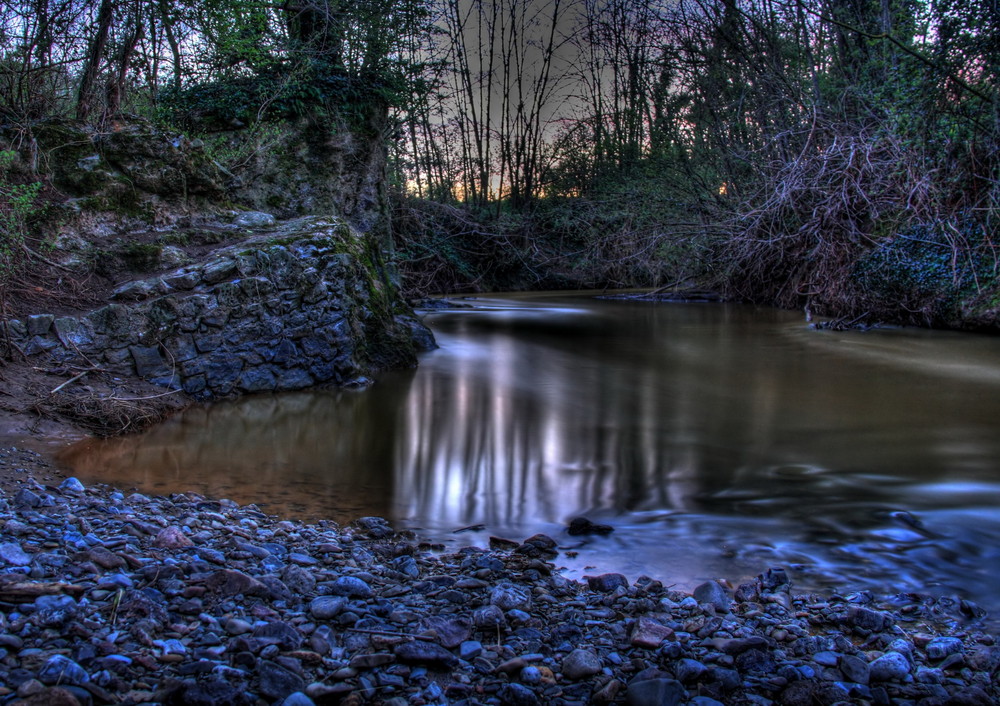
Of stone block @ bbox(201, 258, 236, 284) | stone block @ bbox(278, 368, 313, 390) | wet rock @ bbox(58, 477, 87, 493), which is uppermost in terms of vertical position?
stone block @ bbox(201, 258, 236, 284)

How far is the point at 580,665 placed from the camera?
74.3 inches

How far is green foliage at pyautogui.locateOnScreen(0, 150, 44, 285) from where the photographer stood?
5.07m

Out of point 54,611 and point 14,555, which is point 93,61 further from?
point 54,611

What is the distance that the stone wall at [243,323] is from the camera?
204 inches

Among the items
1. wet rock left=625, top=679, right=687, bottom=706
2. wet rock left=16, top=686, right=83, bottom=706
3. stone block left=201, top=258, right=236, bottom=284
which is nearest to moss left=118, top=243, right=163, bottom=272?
stone block left=201, top=258, right=236, bottom=284

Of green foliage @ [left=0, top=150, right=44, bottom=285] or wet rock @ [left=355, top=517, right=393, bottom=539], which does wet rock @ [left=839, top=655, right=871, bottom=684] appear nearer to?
wet rock @ [left=355, top=517, right=393, bottom=539]

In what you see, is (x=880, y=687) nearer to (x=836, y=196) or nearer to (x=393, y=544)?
(x=393, y=544)

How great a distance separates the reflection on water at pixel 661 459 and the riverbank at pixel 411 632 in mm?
430

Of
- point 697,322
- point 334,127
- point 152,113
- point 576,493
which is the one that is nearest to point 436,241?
point 334,127

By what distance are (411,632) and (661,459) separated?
282 centimetres

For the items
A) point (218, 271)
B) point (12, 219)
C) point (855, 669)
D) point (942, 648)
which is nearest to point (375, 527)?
point (855, 669)

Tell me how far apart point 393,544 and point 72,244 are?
4.75 meters

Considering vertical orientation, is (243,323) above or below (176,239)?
below

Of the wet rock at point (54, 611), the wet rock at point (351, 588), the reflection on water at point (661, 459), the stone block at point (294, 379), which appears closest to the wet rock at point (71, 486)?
→ the reflection on water at point (661, 459)
